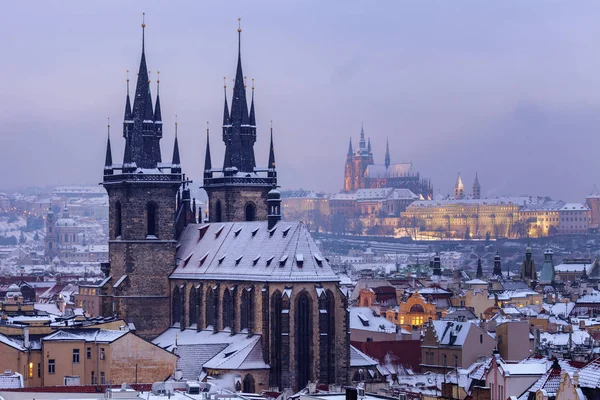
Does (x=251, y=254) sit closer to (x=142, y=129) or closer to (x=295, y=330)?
(x=295, y=330)

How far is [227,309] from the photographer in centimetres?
8669

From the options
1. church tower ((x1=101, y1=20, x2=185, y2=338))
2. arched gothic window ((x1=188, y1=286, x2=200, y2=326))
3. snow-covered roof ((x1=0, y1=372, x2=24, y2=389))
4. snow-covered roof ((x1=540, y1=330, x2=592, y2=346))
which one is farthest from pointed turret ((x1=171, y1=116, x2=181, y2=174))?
snow-covered roof ((x1=0, y1=372, x2=24, y2=389))

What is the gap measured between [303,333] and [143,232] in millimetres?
15195

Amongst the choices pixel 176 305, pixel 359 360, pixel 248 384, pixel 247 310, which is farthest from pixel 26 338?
pixel 176 305

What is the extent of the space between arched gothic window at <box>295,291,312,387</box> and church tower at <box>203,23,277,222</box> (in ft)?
54.2

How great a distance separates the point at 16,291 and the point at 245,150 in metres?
38.4

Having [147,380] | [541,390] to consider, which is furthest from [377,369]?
[541,390]

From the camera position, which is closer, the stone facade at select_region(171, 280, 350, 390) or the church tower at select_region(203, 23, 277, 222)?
the stone facade at select_region(171, 280, 350, 390)

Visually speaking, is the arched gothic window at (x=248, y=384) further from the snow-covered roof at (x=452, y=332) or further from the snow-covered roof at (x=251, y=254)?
the snow-covered roof at (x=452, y=332)

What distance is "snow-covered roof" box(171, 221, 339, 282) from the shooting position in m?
82.1

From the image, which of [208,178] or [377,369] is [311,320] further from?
[208,178]

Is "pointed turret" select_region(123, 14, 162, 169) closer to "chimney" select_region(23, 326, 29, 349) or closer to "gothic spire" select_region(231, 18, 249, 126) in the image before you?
"gothic spire" select_region(231, 18, 249, 126)

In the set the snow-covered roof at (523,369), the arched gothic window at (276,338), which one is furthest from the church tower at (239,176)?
the snow-covered roof at (523,369)

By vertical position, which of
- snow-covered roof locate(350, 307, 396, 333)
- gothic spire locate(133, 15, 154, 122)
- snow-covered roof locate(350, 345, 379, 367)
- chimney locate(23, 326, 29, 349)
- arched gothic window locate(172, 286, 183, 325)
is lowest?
snow-covered roof locate(350, 345, 379, 367)
